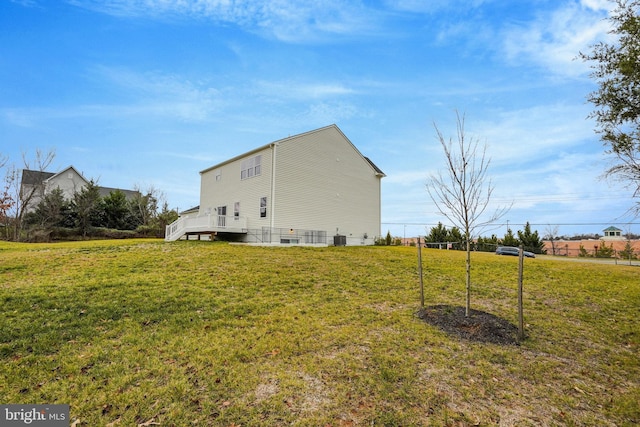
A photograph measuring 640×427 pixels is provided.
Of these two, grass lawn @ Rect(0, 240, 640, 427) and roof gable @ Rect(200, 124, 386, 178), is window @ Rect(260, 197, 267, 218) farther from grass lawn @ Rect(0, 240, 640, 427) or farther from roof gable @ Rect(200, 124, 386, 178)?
grass lawn @ Rect(0, 240, 640, 427)

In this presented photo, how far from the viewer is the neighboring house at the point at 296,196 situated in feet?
64.0

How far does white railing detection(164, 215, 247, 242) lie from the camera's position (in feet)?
64.2

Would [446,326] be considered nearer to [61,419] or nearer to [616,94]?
[61,419]

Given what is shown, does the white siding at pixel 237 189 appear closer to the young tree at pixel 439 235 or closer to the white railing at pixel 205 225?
the white railing at pixel 205 225

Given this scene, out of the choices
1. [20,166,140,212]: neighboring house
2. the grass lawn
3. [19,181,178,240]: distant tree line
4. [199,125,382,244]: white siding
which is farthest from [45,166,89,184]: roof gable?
the grass lawn

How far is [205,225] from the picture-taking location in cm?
1958

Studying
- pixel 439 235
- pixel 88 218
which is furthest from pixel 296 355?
pixel 88 218

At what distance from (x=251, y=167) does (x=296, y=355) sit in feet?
60.1

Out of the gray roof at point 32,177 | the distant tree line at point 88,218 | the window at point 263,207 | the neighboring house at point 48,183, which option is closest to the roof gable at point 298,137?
the window at point 263,207

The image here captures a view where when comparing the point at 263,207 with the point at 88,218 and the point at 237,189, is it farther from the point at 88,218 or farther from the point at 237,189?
the point at 88,218

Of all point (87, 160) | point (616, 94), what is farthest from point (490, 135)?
point (87, 160)

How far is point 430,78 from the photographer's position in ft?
37.5

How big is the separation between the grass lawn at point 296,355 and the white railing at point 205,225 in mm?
10784

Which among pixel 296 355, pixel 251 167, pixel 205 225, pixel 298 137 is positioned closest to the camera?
pixel 296 355
